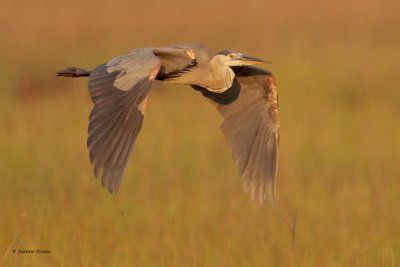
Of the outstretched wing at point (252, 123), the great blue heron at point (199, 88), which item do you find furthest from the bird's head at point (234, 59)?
the outstretched wing at point (252, 123)

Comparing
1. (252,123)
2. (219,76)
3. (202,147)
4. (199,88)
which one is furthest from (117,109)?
(202,147)

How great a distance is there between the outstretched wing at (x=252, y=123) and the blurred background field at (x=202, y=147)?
222 mm

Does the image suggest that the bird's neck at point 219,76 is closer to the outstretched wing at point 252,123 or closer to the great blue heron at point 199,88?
the great blue heron at point 199,88

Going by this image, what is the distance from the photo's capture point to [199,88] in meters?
5.70

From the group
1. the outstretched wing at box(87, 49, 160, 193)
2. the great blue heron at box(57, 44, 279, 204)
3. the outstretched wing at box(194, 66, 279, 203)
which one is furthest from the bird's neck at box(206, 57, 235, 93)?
the outstretched wing at box(87, 49, 160, 193)

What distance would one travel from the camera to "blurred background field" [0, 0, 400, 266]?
5.08 metres

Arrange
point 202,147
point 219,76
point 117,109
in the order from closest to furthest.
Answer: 1. point 117,109
2. point 219,76
3. point 202,147

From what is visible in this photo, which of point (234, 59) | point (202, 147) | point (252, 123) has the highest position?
point (234, 59)

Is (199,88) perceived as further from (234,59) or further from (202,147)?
(202,147)

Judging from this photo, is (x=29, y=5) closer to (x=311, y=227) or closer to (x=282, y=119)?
(x=282, y=119)

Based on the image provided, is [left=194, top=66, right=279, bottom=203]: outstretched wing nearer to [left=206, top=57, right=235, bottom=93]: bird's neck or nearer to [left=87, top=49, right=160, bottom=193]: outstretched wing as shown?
[left=206, top=57, right=235, bottom=93]: bird's neck

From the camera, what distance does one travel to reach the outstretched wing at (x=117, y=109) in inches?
169

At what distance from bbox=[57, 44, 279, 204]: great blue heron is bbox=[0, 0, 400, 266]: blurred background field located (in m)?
0.31

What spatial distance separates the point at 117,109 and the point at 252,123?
1.37 m
